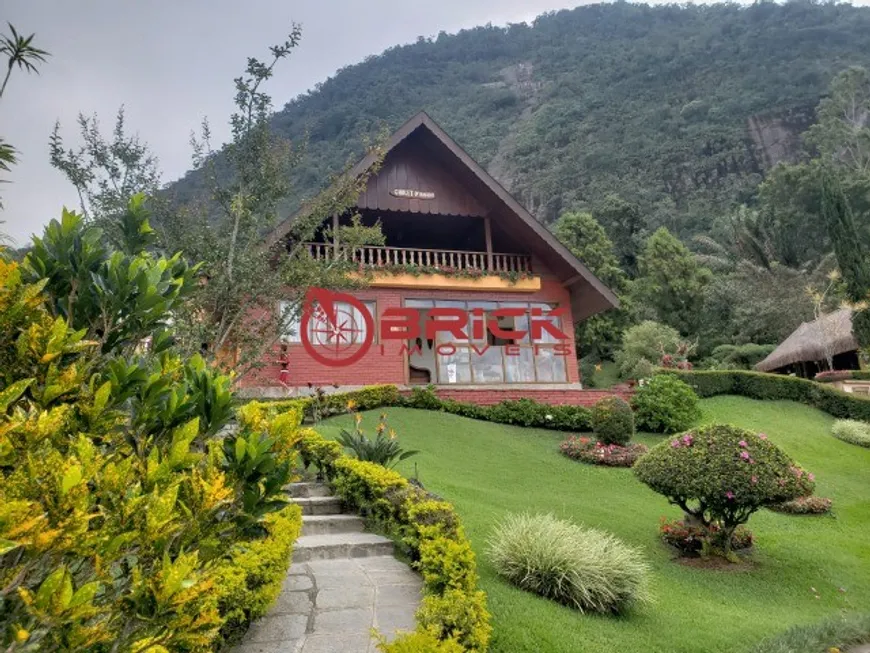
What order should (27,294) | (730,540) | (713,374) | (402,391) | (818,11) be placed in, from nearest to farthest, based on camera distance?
(27,294), (730,540), (402,391), (713,374), (818,11)

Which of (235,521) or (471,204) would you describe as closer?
(235,521)

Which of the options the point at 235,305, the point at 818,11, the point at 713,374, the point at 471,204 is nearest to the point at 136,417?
the point at 235,305

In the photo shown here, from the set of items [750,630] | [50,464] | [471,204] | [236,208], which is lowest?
[750,630]

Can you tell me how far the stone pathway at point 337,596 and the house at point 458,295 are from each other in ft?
33.1

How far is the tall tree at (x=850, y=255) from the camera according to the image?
19.0 m

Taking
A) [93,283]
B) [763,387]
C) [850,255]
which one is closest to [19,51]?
[93,283]

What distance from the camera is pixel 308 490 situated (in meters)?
7.39

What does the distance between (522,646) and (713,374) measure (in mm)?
16462

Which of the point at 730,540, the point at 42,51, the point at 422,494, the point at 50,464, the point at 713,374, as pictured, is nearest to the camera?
the point at 50,464

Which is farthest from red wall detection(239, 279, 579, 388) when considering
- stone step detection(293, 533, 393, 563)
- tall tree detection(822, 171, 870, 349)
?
stone step detection(293, 533, 393, 563)

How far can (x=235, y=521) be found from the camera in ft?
6.54

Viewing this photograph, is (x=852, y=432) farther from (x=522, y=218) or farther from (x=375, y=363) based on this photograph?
(x=375, y=363)

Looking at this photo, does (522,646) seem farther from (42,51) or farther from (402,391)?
(402,391)

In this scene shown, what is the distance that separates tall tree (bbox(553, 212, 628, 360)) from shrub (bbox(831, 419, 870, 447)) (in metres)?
14.9
